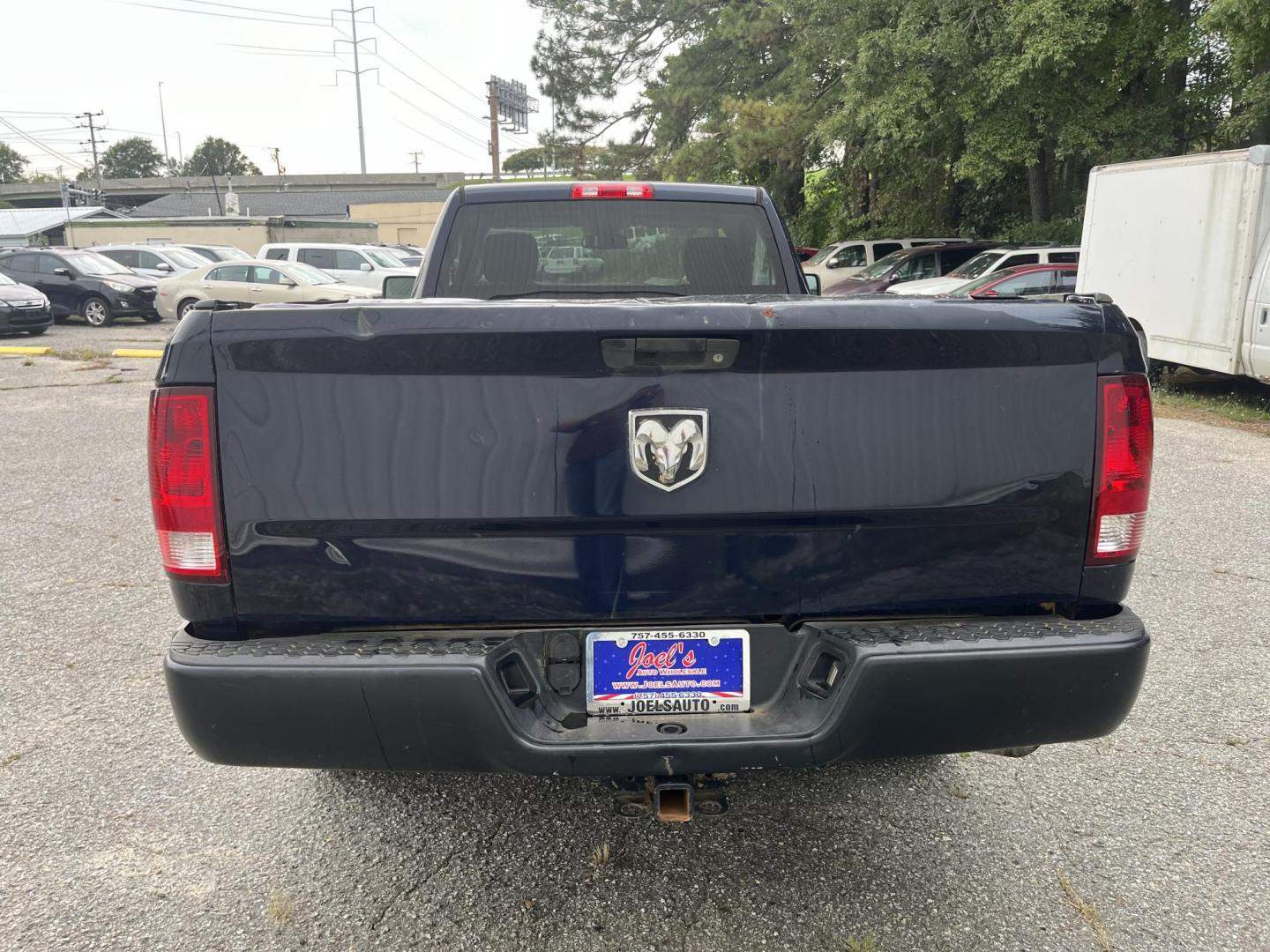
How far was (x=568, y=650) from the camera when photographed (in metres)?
2.24

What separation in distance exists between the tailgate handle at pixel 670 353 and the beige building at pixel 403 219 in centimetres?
5600

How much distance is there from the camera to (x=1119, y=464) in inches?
89.5

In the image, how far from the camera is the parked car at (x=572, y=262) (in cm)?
387

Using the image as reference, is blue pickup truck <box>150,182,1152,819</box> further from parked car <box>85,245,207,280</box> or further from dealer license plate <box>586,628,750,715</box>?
parked car <box>85,245,207,280</box>

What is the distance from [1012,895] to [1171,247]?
10.4m

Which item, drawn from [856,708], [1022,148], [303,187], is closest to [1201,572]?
[856,708]

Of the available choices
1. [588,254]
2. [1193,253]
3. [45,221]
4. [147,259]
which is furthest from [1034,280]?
[45,221]

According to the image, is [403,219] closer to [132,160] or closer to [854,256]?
[854,256]

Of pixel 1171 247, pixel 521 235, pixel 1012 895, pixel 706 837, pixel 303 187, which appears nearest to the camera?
pixel 1012 895

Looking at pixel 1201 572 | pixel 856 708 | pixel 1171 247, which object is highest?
pixel 1171 247

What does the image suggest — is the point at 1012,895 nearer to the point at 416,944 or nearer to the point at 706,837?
the point at 706,837

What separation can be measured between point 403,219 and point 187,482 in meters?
58.5

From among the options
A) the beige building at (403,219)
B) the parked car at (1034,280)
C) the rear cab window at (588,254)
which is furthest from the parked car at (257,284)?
the beige building at (403,219)

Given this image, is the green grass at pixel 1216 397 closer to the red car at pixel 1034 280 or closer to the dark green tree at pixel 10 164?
the red car at pixel 1034 280
